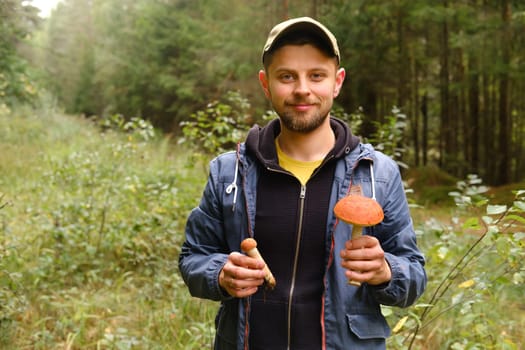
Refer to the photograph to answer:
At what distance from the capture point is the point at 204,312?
414 centimetres

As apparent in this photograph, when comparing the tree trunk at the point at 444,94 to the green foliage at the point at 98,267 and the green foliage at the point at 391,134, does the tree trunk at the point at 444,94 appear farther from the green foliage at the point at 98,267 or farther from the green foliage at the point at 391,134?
the green foliage at the point at 98,267

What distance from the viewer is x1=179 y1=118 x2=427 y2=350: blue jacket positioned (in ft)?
5.83

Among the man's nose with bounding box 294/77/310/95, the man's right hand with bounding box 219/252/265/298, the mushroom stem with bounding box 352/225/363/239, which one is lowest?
the man's right hand with bounding box 219/252/265/298

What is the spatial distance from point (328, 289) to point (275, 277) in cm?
22

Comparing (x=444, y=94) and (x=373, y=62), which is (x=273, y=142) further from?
(x=444, y=94)

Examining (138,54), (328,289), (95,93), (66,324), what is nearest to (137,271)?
(66,324)

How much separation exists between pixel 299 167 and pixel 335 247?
0.39 m

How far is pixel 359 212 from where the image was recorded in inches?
60.0

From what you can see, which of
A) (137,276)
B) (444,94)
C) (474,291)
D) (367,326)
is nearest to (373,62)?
(444,94)

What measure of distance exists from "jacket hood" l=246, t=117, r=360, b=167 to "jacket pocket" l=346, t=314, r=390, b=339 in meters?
0.66

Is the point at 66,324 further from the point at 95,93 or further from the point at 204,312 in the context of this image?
the point at 95,93

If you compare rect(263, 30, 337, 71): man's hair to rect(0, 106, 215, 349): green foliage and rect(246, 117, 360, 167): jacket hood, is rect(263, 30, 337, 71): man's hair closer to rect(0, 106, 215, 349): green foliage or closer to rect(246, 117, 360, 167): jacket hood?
rect(246, 117, 360, 167): jacket hood

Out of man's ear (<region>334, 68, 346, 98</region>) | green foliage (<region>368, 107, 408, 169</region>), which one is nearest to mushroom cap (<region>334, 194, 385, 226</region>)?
man's ear (<region>334, 68, 346, 98</region>)

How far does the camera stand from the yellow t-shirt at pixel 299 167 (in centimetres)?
195
